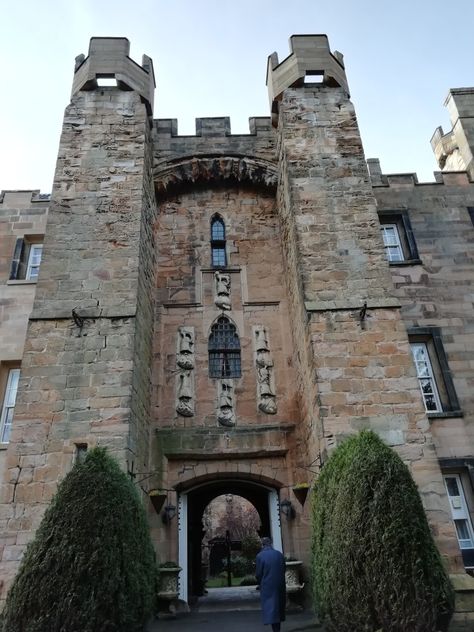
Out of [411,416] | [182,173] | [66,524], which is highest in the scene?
[182,173]

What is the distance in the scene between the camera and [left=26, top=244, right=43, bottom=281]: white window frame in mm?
10594

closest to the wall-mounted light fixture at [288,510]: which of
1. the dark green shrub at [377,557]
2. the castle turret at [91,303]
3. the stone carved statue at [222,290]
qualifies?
the dark green shrub at [377,557]

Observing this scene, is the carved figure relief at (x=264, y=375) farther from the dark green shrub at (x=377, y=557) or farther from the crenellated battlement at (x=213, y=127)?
the crenellated battlement at (x=213, y=127)

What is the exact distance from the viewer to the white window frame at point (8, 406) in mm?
8789

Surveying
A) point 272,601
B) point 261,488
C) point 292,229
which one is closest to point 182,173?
point 292,229

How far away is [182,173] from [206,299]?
2.94 m

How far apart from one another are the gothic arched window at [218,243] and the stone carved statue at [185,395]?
2437mm

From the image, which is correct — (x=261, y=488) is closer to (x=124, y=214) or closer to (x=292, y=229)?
(x=292, y=229)

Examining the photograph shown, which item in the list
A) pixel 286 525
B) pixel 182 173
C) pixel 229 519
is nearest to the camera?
pixel 286 525

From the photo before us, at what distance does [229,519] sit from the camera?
28.9 metres

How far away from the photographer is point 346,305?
772 centimetres

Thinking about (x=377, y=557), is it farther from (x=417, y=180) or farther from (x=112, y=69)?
(x=112, y=69)

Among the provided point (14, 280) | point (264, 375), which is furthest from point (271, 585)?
point (14, 280)

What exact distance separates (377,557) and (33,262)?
901 cm
